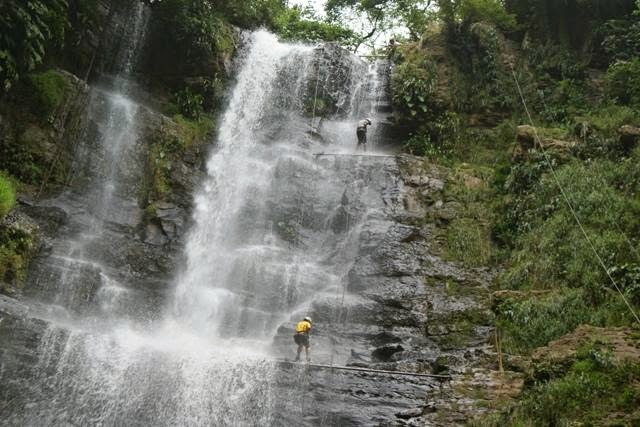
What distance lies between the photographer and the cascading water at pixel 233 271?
10242mm

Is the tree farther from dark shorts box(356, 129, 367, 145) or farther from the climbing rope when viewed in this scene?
the climbing rope

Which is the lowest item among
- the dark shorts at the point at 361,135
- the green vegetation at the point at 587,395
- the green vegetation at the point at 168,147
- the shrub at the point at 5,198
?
the green vegetation at the point at 587,395

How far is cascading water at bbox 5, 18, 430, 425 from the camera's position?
33.6 ft

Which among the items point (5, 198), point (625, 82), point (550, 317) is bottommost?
point (550, 317)

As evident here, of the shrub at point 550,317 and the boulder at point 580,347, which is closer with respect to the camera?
the boulder at point 580,347

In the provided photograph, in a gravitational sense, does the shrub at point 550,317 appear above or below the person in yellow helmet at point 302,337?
above

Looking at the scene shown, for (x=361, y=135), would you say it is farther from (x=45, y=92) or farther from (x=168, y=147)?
(x=45, y=92)

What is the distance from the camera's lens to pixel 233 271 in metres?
14.0

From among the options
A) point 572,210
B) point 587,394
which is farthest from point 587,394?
point 572,210

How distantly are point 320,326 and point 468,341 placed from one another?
120 inches

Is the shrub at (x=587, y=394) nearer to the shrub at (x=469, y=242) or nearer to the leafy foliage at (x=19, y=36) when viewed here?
the shrub at (x=469, y=242)

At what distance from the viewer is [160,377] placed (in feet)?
34.1

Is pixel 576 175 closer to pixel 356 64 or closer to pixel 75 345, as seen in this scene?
pixel 356 64

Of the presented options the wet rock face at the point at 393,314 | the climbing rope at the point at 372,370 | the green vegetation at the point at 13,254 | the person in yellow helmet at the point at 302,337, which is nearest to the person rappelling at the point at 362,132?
the wet rock face at the point at 393,314
